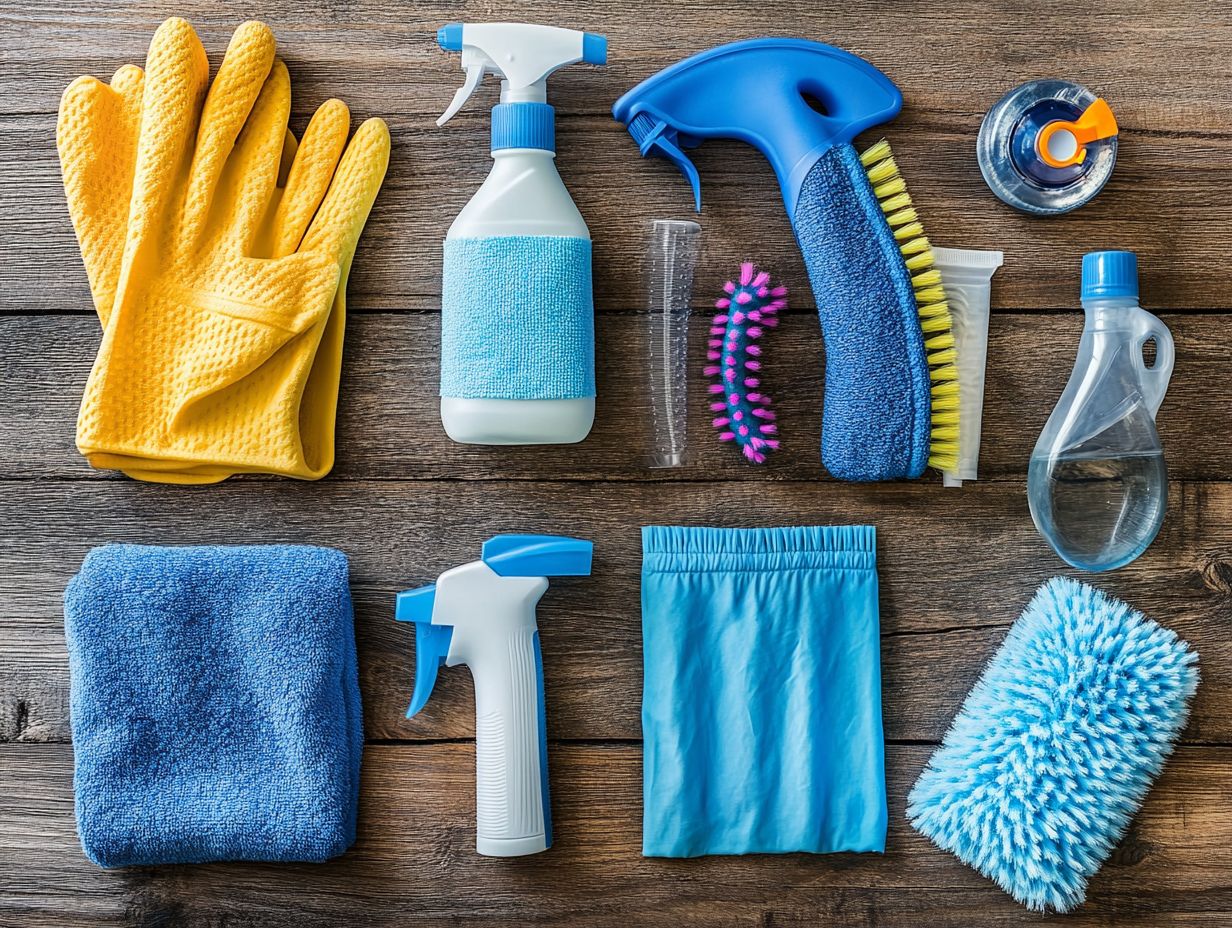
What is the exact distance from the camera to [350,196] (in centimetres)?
77

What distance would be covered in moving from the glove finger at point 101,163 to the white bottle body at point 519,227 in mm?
289

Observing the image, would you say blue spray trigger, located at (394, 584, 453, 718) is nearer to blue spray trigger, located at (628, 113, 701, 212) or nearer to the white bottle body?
the white bottle body

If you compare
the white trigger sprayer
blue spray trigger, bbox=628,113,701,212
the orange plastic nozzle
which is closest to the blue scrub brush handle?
blue spray trigger, bbox=628,113,701,212

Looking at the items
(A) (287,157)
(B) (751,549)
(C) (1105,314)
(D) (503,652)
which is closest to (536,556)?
(D) (503,652)

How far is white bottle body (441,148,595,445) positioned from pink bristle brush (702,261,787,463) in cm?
12

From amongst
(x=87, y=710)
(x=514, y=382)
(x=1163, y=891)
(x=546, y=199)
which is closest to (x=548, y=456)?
(x=514, y=382)

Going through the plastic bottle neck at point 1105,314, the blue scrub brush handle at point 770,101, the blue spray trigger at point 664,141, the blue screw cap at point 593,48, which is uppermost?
the blue screw cap at point 593,48

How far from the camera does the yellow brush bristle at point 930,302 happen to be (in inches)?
30.1

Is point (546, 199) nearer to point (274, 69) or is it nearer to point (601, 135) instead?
point (601, 135)

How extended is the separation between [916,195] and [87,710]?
0.85m

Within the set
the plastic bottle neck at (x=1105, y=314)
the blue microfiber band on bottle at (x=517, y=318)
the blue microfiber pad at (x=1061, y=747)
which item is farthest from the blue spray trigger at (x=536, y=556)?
the plastic bottle neck at (x=1105, y=314)

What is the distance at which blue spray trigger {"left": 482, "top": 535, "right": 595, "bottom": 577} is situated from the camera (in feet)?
2.45

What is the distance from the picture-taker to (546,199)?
0.74 meters

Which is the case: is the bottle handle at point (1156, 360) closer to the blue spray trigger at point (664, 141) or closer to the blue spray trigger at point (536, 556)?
the blue spray trigger at point (664, 141)
